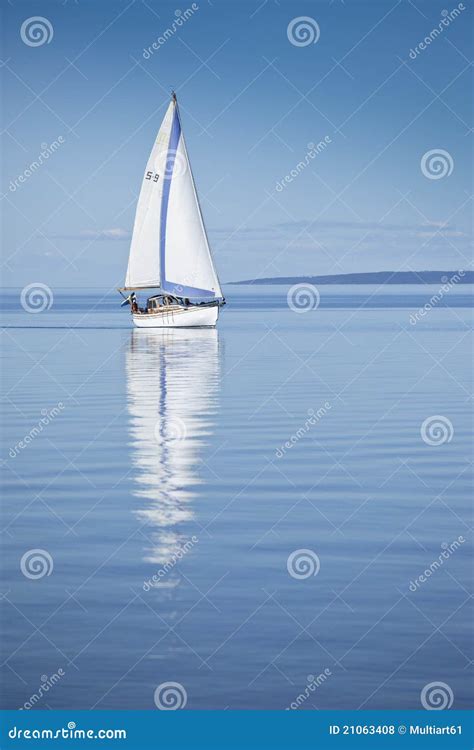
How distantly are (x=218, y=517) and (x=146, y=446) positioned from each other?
8161 millimetres

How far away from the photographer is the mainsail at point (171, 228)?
300 ft

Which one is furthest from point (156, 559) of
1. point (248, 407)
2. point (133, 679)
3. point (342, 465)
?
point (248, 407)

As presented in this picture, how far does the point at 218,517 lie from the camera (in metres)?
20.6

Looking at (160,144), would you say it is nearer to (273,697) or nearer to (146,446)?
(146,446)
